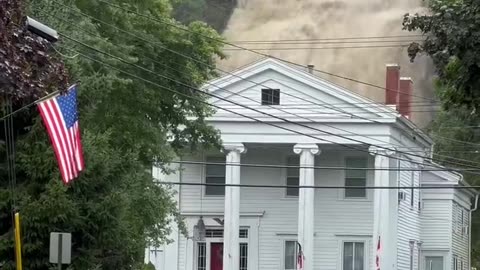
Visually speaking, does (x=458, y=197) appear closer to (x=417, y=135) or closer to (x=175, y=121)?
(x=417, y=135)

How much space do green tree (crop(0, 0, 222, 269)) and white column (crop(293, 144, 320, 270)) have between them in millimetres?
10605

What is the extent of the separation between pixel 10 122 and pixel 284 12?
107000mm

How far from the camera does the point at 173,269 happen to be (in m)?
44.8

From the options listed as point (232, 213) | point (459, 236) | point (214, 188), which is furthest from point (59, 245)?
point (459, 236)

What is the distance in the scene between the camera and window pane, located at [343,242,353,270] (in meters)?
44.0

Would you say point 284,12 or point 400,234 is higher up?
point 284,12

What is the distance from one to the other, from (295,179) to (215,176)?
11.1 ft

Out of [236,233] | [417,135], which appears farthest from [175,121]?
[417,135]

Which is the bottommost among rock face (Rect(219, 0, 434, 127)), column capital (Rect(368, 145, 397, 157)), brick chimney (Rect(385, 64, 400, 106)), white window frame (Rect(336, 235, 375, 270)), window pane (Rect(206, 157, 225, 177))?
white window frame (Rect(336, 235, 375, 270))

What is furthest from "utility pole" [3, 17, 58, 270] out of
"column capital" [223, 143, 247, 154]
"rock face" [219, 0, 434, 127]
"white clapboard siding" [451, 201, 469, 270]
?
"rock face" [219, 0, 434, 127]

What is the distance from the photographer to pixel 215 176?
44969 mm

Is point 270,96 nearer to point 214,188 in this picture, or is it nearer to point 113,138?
point 214,188

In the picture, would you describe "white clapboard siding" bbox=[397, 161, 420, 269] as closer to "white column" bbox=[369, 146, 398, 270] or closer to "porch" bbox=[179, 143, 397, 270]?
"porch" bbox=[179, 143, 397, 270]

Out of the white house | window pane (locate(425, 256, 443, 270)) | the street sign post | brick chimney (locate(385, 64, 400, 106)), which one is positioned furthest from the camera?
window pane (locate(425, 256, 443, 270))
